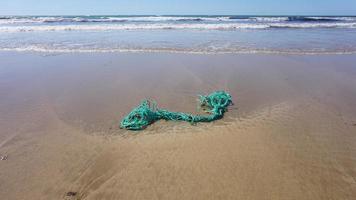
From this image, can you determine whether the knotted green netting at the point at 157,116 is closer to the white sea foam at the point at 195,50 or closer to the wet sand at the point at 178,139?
the wet sand at the point at 178,139

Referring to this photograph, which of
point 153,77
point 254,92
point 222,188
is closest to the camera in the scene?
point 222,188

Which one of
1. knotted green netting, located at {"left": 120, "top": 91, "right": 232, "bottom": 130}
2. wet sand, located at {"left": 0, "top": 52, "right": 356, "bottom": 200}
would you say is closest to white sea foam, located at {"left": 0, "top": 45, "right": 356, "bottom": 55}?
wet sand, located at {"left": 0, "top": 52, "right": 356, "bottom": 200}

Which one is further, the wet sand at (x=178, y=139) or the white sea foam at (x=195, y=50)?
the white sea foam at (x=195, y=50)

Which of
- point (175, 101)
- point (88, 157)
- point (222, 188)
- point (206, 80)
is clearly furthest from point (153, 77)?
point (222, 188)

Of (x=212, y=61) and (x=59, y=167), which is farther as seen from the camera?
(x=212, y=61)

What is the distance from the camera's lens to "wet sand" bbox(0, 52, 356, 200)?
3.08m

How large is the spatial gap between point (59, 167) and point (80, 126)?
118 cm

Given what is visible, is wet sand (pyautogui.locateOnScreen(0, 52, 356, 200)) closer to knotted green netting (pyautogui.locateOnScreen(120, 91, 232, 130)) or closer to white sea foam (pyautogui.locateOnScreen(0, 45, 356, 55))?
knotted green netting (pyautogui.locateOnScreen(120, 91, 232, 130))

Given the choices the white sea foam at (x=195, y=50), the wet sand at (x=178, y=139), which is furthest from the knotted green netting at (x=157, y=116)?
the white sea foam at (x=195, y=50)

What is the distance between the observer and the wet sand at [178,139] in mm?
3078

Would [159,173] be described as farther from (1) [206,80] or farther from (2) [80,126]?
(1) [206,80]

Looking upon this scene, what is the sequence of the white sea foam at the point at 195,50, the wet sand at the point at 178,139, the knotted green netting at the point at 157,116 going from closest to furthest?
1. the wet sand at the point at 178,139
2. the knotted green netting at the point at 157,116
3. the white sea foam at the point at 195,50

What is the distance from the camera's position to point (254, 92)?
605 cm

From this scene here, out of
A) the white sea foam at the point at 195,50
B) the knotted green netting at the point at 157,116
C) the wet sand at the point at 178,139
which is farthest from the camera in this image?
the white sea foam at the point at 195,50
